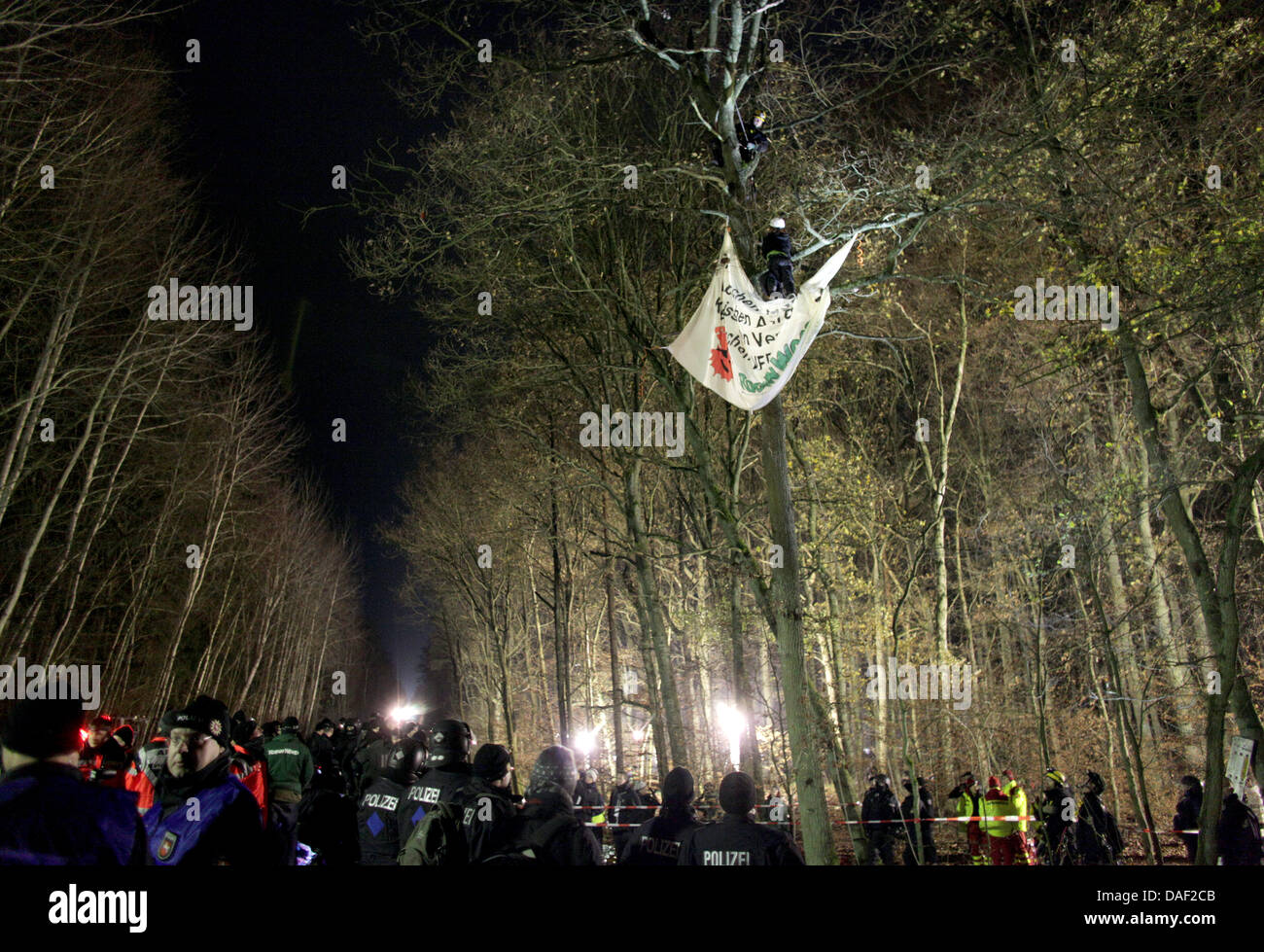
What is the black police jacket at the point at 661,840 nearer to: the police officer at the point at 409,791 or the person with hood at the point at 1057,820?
→ the police officer at the point at 409,791

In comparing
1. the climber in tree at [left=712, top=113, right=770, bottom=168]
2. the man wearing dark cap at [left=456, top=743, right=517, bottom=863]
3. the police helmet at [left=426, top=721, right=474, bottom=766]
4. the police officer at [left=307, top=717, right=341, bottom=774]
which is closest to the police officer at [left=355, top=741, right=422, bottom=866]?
the police helmet at [left=426, top=721, right=474, bottom=766]

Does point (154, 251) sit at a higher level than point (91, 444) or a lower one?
higher

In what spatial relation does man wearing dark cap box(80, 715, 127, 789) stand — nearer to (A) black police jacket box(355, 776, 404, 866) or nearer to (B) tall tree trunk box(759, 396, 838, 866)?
(A) black police jacket box(355, 776, 404, 866)

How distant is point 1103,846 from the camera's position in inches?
431

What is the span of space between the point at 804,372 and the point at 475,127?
8.70m

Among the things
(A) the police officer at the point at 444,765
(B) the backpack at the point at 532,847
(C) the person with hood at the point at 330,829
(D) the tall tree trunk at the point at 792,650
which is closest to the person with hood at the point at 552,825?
(B) the backpack at the point at 532,847

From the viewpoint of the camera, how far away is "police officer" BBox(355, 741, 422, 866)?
703cm

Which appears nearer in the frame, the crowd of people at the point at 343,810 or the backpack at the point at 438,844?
the crowd of people at the point at 343,810

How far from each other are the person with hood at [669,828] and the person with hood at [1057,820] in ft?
22.8

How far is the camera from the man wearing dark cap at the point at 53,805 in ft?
9.87

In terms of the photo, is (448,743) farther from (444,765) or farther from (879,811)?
(879,811)

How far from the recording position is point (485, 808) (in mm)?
5180

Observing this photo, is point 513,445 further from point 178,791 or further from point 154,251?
point 178,791
